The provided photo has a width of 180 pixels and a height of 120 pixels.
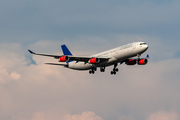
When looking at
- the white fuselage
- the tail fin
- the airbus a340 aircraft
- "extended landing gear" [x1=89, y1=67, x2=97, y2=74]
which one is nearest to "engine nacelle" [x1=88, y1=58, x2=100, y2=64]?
the airbus a340 aircraft

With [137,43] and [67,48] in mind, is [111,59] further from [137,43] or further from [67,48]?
[67,48]

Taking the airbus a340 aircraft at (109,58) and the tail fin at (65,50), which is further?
the tail fin at (65,50)

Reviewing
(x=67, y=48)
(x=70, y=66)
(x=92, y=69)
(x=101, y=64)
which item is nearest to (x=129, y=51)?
(x=101, y=64)

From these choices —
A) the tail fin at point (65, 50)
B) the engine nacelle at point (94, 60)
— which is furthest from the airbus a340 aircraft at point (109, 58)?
the tail fin at point (65, 50)

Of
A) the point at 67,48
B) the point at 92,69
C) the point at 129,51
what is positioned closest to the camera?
the point at 129,51

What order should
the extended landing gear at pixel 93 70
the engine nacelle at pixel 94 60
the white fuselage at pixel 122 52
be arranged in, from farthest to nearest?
the extended landing gear at pixel 93 70, the engine nacelle at pixel 94 60, the white fuselage at pixel 122 52

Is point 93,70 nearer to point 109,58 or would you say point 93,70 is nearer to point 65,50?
point 109,58

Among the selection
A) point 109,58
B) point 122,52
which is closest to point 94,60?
point 109,58

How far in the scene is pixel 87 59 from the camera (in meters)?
73.6

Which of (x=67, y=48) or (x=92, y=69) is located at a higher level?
(x=67, y=48)

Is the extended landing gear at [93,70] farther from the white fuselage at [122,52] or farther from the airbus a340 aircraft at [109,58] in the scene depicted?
the white fuselage at [122,52]

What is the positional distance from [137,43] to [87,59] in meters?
13.5

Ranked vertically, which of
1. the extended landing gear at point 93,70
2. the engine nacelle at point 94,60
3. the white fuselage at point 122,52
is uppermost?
the white fuselage at point 122,52

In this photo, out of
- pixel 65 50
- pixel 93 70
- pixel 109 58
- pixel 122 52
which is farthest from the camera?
pixel 65 50
